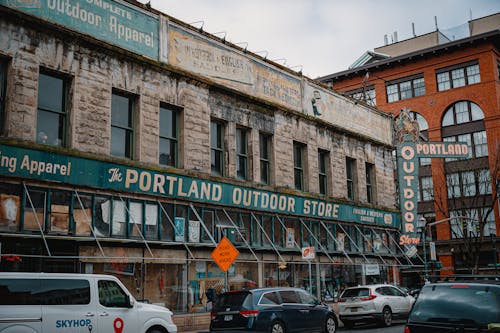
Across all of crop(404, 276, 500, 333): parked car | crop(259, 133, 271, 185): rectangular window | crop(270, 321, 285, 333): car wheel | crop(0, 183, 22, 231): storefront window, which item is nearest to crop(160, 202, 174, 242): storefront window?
crop(0, 183, 22, 231): storefront window

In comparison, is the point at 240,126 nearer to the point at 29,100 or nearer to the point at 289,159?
the point at 289,159

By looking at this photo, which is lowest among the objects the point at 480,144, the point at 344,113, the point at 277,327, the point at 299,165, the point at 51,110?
the point at 277,327

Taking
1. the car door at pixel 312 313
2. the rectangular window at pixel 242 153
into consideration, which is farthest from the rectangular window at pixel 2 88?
the rectangular window at pixel 242 153

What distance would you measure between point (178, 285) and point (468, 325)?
13063 mm

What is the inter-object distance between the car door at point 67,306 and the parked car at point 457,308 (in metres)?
6.40

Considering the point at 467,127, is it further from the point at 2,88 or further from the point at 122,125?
the point at 2,88

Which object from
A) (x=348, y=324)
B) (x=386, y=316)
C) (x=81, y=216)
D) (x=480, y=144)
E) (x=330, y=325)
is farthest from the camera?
(x=480, y=144)

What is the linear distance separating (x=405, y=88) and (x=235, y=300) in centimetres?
4575

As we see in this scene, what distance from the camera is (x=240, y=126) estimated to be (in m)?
24.0

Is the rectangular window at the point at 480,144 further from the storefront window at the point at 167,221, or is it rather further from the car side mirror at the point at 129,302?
the car side mirror at the point at 129,302

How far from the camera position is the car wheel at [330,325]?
688 inches

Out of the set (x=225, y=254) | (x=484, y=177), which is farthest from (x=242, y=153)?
(x=484, y=177)

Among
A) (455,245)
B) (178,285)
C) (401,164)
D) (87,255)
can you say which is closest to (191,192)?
(178,285)

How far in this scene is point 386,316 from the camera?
20844 millimetres
